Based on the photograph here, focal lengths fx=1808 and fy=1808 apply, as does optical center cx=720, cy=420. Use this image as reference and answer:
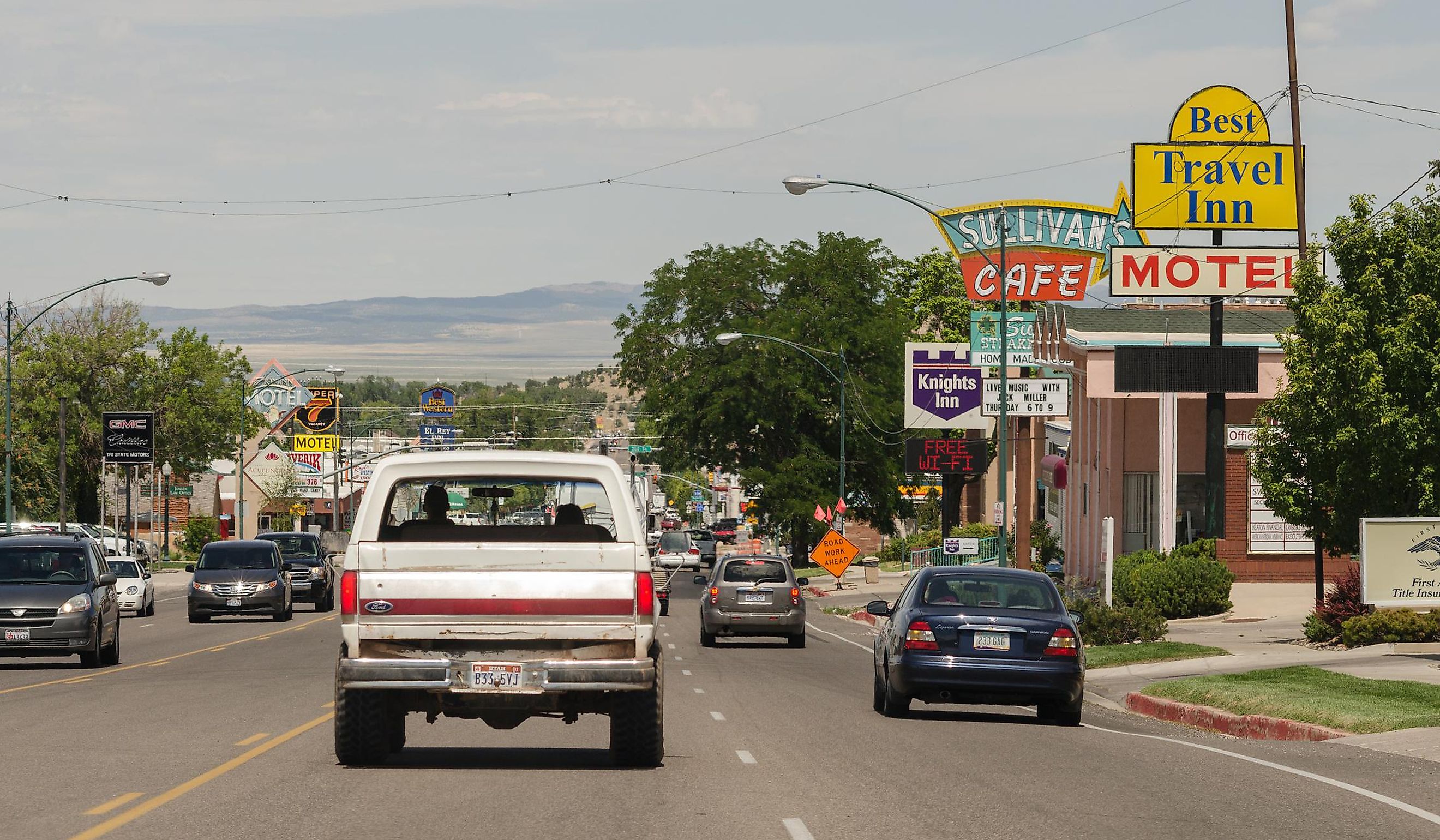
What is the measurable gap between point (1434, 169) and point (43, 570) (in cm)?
2190

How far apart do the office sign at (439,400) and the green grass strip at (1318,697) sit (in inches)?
6267

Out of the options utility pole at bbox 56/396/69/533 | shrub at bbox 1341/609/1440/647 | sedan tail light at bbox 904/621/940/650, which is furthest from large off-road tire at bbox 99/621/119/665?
utility pole at bbox 56/396/69/533

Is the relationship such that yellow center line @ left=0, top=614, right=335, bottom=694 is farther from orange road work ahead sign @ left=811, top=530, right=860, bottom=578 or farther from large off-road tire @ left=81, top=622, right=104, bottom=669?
orange road work ahead sign @ left=811, top=530, right=860, bottom=578

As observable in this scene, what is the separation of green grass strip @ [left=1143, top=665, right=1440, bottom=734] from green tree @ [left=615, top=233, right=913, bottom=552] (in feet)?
156

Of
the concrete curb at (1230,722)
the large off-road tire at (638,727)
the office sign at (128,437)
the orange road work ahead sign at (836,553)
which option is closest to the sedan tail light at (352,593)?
the large off-road tire at (638,727)

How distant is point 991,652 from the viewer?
17.9m

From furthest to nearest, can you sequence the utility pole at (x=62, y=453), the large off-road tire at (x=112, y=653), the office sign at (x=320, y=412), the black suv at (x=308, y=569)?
the office sign at (x=320, y=412) → the utility pole at (x=62, y=453) → the black suv at (x=308, y=569) → the large off-road tire at (x=112, y=653)

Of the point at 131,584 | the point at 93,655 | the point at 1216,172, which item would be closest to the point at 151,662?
the point at 93,655

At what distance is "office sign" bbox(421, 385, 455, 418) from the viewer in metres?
183

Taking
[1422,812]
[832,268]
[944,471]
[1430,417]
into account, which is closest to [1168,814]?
[1422,812]

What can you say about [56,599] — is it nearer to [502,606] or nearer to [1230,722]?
[502,606]

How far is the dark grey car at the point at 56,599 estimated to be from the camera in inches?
968

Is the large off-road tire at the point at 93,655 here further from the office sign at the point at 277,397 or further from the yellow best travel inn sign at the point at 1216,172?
the office sign at the point at 277,397

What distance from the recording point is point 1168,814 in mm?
11719
